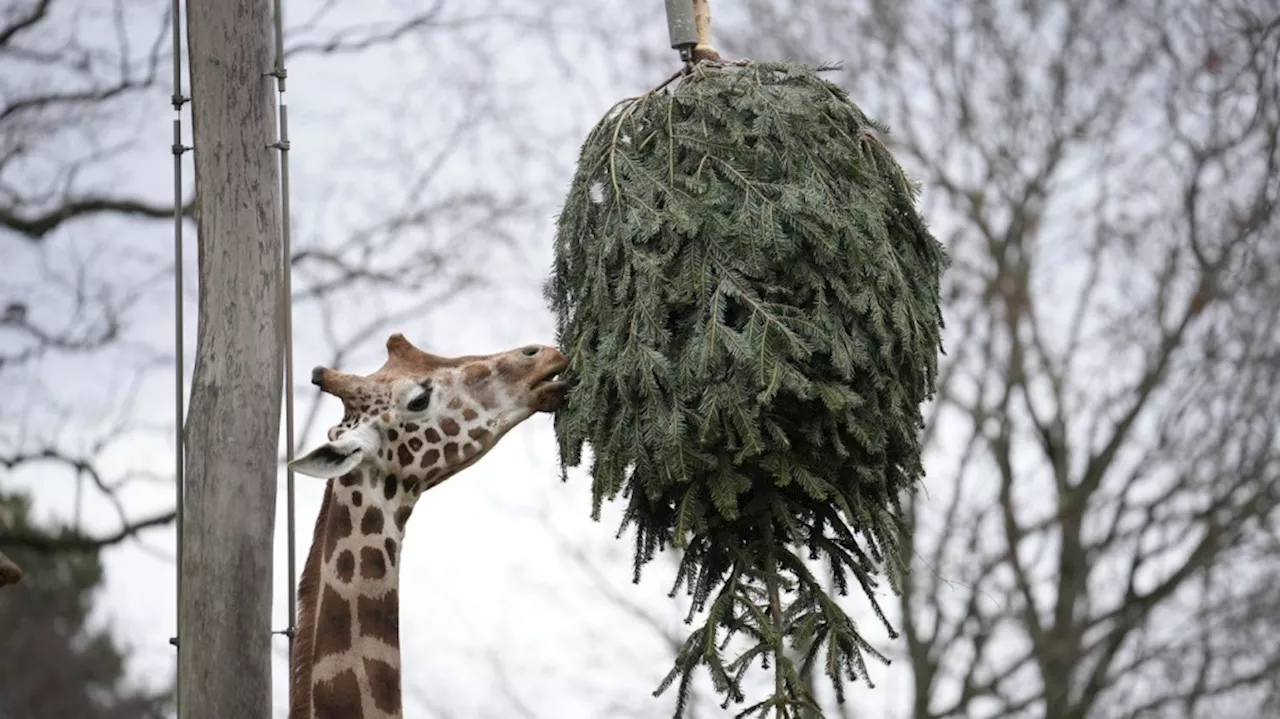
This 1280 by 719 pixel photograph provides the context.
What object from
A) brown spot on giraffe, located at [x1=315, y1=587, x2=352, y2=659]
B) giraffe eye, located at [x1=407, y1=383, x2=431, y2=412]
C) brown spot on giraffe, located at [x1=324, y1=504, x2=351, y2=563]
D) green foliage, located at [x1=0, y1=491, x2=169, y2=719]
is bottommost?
brown spot on giraffe, located at [x1=315, y1=587, x2=352, y2=659]

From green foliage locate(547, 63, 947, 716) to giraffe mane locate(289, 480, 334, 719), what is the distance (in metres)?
0.58

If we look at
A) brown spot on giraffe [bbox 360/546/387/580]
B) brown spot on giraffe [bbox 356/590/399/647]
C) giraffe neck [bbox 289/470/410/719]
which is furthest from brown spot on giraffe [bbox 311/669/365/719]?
brown spot on giraffe [bbox 360/546/387/580]

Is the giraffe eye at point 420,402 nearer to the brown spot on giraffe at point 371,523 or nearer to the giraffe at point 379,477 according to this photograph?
the giraffe at point 379,477

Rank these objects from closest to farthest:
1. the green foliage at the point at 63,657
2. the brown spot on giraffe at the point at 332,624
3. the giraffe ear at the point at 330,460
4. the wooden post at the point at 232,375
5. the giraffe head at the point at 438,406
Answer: the giraffe ear at the point at 330,460, the brown spot on giraffe at the point at 332,624, the giraffe head at the point at 438,406, the wooden post at the point at 232,375, the green foliage at the point at 63,657

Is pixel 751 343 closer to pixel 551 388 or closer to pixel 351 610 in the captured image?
pixel 551 388

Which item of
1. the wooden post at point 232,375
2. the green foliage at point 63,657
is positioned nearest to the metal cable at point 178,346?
the wooden post at point 232,375

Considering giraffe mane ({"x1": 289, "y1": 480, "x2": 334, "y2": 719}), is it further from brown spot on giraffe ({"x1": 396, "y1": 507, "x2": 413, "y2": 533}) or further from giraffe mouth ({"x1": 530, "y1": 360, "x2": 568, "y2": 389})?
giraffe mouth ({"x1": 530, "y1": 360, "x2": 568, "y2": 389})

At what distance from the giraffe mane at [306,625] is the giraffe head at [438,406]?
0.54 feet

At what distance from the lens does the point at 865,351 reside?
393 centimetres

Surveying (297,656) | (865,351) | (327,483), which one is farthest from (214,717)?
(865,351)

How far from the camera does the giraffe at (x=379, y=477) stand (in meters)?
3.89

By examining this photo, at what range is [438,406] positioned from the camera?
406cm

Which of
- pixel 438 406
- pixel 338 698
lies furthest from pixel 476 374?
pixel 338 698

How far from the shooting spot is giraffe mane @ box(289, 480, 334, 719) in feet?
12.8
